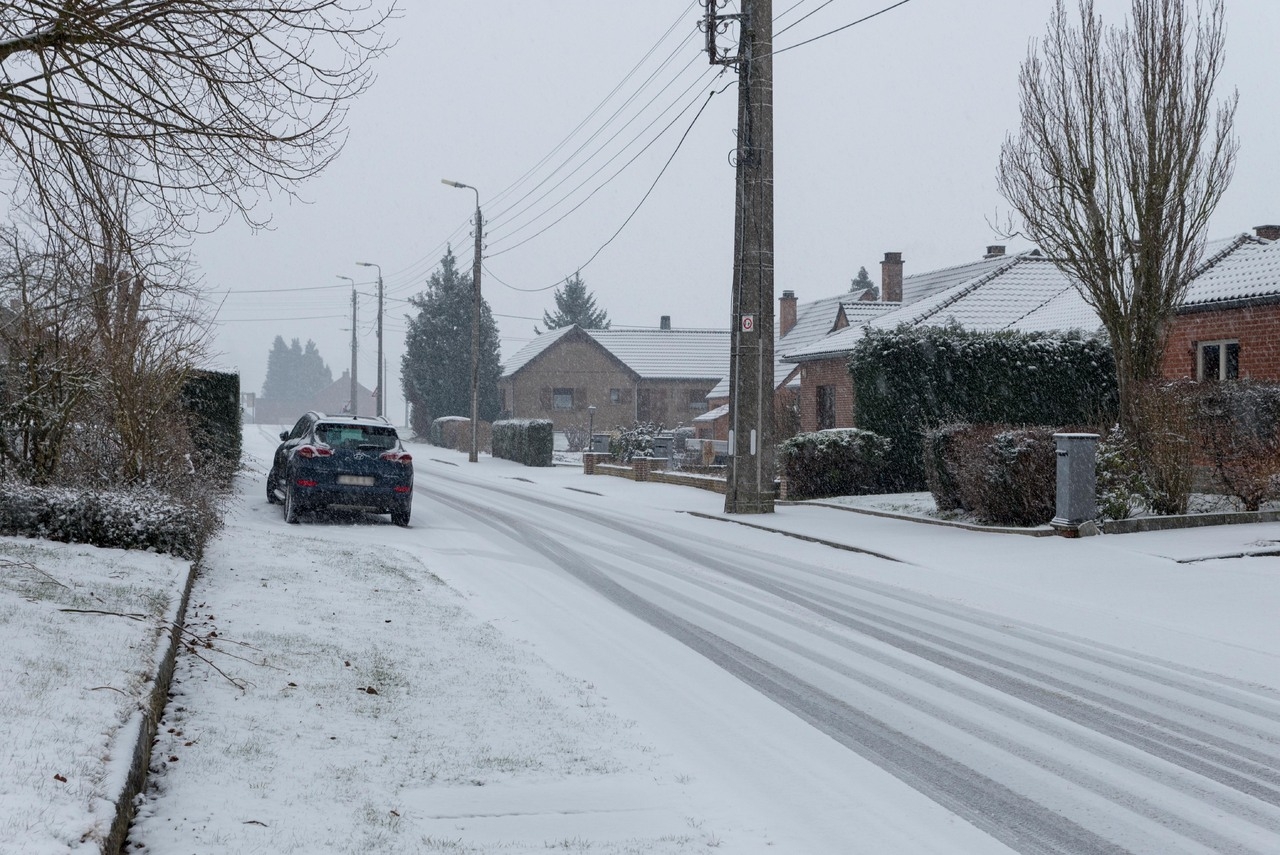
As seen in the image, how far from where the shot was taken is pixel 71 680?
5.54 metres

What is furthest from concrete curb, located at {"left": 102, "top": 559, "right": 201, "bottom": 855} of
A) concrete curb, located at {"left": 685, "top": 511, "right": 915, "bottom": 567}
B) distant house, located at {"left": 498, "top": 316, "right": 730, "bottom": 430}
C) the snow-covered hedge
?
distant house, located at {"left": 498, "top": 316, "right": 730, "bottom": 430}

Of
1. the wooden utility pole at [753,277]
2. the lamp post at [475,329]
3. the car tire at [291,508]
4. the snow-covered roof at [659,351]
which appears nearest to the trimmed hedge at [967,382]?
the wooden utility pole at [753,277]

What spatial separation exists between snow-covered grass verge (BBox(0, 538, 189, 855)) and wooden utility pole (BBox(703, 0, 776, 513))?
11.2 meters

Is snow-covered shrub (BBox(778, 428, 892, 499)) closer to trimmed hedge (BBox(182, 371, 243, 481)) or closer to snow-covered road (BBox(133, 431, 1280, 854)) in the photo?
snow-covered road (BBox(133, 431, 1280, 854))

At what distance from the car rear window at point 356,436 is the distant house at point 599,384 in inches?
1898

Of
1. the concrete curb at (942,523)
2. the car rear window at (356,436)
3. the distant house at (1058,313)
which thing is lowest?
the concrete curb at (942,523)

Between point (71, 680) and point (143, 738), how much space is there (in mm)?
842

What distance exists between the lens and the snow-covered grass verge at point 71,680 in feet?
12.7

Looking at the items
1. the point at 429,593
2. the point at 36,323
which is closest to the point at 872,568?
the point at 429,593

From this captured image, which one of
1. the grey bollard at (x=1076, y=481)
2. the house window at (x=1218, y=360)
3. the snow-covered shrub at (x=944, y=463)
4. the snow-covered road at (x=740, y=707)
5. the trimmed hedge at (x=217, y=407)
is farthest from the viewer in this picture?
the house window at (x=1218, y=360)

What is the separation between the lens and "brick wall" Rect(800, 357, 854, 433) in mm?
32062

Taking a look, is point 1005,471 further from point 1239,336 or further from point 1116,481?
point 1239,336

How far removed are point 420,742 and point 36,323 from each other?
29.3ft

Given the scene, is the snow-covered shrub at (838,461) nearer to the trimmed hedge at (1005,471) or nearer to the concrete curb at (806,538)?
the concrete curb at (806,538)
